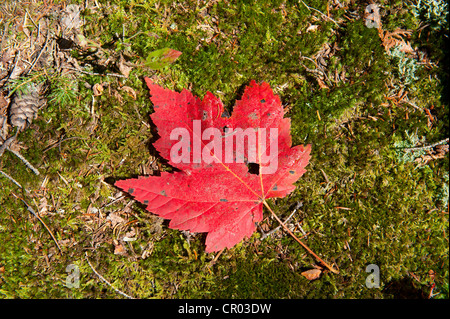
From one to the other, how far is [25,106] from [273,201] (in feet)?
7.45

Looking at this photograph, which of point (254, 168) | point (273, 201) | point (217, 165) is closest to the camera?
point (217, 165)

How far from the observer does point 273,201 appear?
8.12ft

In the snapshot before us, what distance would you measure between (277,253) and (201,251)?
2.13 feet

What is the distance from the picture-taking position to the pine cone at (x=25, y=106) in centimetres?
243

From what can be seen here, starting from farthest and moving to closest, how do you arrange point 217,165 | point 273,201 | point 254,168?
point 273,201
point 254,168
point 217,165

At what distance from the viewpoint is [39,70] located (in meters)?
2.50

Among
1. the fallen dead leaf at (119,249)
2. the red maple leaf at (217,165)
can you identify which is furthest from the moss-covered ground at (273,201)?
the red maple leaf at (217,165)

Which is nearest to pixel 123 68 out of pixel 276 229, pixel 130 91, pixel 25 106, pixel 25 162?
pixel 130 91

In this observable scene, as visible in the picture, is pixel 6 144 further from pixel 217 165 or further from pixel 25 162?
pixel 217 165

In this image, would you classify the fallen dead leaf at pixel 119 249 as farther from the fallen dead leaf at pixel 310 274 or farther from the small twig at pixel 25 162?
the fallen dead leaf at pixel 310 274

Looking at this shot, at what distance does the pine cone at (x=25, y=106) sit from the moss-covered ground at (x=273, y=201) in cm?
10

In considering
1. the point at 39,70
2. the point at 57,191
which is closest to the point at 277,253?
the point at 57,191
